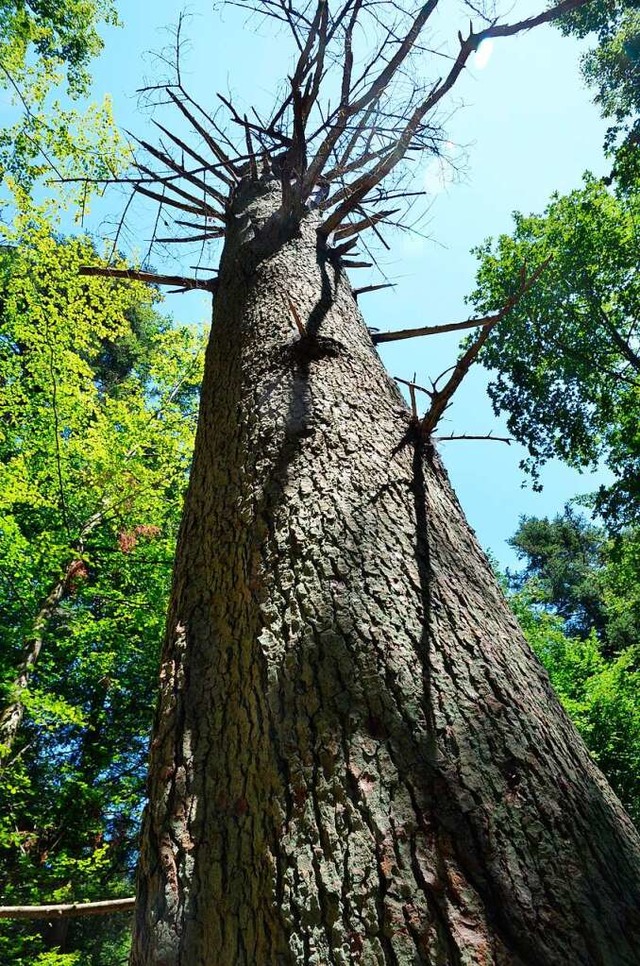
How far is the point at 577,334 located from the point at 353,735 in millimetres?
13138

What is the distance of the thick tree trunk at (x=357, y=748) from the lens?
2.87ft

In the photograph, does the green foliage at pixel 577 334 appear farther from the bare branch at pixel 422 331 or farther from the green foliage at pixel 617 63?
the bare branch at pixel 422 331

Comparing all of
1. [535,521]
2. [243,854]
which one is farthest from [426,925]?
[535,521]

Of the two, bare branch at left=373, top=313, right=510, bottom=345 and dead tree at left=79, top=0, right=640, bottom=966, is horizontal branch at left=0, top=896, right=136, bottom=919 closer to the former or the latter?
dead tree at left=79, top=0, right=640, bottom=966

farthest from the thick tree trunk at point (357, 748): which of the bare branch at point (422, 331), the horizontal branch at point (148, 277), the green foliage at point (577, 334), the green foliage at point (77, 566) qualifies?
the green foliage at point (577, 334)

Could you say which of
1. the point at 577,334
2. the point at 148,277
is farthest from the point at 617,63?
the point at 148,277

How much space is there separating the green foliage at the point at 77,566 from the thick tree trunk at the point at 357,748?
5.26 meters

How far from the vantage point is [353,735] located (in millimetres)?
1078

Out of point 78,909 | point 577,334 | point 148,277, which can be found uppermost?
point 577,334

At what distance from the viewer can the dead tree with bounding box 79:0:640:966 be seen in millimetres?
878

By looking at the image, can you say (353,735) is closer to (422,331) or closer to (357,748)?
(357,748)

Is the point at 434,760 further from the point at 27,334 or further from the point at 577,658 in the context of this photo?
the point at 577,658

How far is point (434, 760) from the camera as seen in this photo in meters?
1.02

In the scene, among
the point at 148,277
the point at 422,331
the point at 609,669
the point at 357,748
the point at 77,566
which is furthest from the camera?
the point at 609,669
